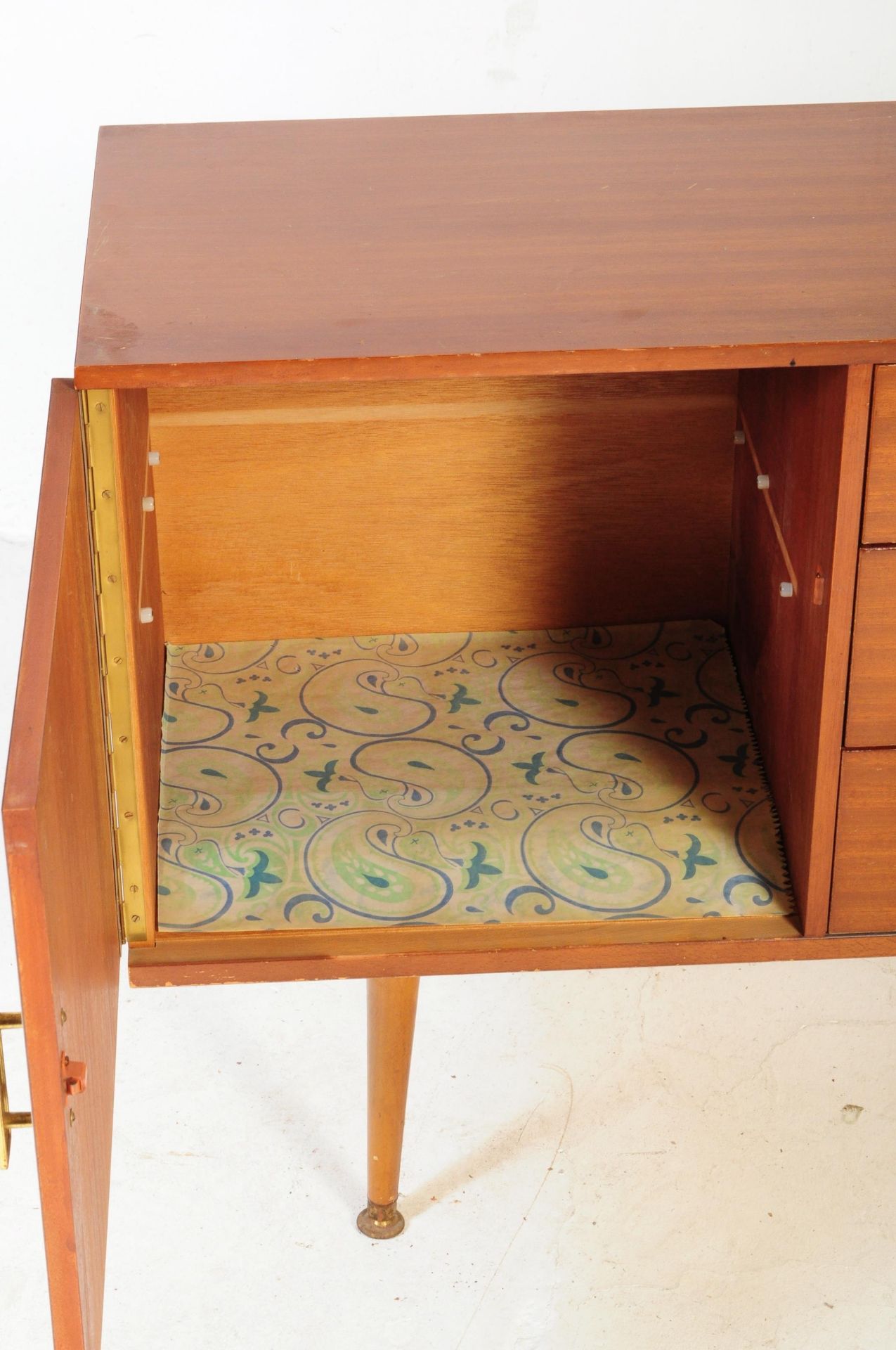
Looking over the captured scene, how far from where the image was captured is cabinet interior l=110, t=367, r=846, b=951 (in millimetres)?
1107

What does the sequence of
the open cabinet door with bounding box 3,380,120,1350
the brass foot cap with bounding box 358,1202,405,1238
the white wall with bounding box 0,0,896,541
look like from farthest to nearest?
the white wall with bounding box 0,0,896,541
the brass foot cap with bounding box 358,1202,405,1238
the open cabinet door with bounding box 3,380,120,1350

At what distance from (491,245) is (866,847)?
1.43 feet

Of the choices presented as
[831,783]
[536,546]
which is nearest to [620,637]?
[536,546]

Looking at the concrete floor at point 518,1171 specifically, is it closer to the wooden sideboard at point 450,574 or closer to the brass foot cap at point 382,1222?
the brass foot cap at point 382,1222

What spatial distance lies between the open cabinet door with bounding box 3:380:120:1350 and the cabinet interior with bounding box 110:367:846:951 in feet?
0.58

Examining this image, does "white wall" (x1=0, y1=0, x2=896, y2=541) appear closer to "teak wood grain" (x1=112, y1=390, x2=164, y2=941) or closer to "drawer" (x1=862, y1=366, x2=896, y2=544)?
"teak wood grain" (x1=112, y1=390, x2=164, y2=941)

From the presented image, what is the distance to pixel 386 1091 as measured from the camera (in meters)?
1.27

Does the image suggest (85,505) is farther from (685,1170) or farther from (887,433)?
(685,1170)

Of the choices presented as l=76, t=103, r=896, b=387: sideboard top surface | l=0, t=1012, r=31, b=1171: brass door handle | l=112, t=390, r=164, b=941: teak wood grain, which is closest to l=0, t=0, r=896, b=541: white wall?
l=76, t=103, r=896, b=387: sideboard top surface

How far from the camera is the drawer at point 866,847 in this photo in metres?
1.03

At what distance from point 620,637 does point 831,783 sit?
0.37 meters

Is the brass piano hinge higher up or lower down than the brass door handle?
higher up

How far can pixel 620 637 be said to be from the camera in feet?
4.51

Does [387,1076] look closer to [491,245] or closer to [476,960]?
[476,960]
